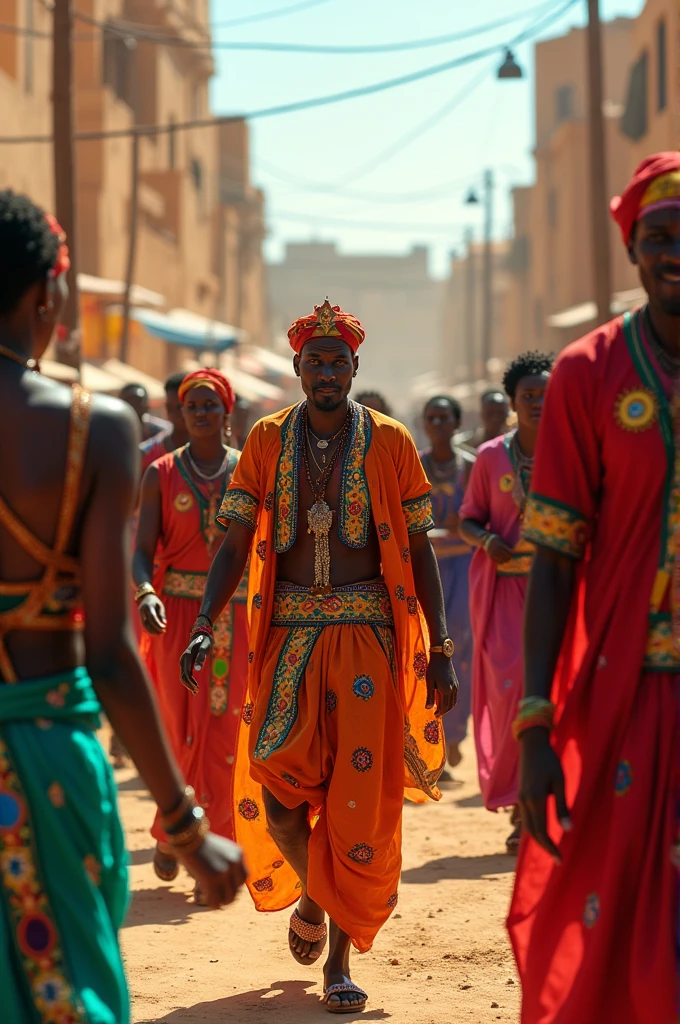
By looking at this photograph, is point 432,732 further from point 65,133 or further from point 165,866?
point 65,133

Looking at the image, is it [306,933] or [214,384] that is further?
[214,384]

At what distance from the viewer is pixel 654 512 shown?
3494mm

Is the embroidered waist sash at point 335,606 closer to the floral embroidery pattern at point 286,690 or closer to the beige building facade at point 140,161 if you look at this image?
the floral embroidery pattern at point 286,690

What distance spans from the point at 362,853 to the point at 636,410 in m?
2.74

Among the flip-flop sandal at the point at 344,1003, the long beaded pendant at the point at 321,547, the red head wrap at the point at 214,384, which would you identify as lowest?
the flip-flop sandal at the point at 344,1003

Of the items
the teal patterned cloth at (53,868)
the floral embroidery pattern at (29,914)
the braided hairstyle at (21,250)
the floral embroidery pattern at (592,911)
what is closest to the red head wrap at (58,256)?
the braided hairstyle at (21,250)

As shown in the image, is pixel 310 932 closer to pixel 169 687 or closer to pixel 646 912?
pixel 169 687

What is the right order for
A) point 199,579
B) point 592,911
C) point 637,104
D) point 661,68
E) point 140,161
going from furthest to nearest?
point 140,161
point 637,104
point 661,68
point 199,579
point 592,911

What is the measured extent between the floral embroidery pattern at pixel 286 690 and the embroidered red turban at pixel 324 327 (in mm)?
1079

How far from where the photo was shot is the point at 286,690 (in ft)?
19.4

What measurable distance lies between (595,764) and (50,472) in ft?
4.27

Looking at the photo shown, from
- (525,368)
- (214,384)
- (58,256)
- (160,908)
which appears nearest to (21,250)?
(58,256)

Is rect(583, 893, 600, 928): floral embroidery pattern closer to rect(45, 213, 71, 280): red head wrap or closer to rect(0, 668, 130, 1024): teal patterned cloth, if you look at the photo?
rect(0, 668, 130, 1024): teal patterned cloth

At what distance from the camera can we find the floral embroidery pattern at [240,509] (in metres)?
6.03
